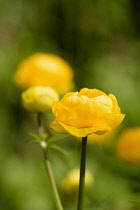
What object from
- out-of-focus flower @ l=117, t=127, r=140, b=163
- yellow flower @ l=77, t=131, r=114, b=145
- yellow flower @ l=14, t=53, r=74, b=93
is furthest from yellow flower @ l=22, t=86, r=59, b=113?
yellow flower @ l=77, t=131, r=114, b=145

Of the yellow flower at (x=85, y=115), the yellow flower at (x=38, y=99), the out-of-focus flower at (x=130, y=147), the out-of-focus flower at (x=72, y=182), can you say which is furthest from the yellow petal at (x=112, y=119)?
the out-of-focus flower at (x=130, y=147)

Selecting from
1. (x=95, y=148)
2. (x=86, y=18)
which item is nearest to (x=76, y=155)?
(x=95, y=148)

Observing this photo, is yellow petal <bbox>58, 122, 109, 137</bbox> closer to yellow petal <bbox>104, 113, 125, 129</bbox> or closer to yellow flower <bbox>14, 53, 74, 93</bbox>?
yellow petal <bbox>104, 113, 125, 129</bbox>

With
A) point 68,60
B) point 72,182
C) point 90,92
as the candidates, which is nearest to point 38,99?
point 90,92

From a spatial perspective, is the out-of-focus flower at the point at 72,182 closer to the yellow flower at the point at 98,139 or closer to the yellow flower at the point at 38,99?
the yellow flower at the point at 38,99

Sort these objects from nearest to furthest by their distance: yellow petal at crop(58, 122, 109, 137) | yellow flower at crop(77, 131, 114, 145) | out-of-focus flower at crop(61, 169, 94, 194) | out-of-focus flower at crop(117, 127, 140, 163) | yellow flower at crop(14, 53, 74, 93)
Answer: yellow petal at crop(58, 122, 109, 137)
out-of-focus flower at crop(61, 169, 94, 194)
out-of-focus flower at crop(117, 127, 140, 163)
yellow flower at crop(14, 53, 74, 93)
yellow flower at crop(77, 131, 114, 145)

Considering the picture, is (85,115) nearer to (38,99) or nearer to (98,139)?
(38,99)
